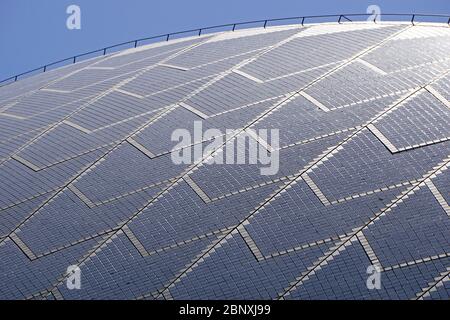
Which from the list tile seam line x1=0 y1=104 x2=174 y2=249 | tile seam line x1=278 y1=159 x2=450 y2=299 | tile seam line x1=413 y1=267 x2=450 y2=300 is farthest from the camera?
tile seam line x1=0 y1=104 x2=174 y2=249

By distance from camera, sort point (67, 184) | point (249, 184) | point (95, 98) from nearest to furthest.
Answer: point (249, 184) → point (67, 184) → point (95, 98)

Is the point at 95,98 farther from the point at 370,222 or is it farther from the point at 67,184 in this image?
the point at 370,222

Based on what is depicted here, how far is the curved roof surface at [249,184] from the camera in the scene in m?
30.3

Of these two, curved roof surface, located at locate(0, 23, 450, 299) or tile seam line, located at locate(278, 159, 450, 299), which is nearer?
tile seam line, located at locate(278, 159, 450, 299)

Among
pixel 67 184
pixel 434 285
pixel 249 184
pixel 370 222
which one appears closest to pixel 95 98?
pixel 67 184

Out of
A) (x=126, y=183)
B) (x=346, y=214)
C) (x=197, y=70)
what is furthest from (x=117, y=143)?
(x=346, y=214)

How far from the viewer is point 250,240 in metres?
31.1

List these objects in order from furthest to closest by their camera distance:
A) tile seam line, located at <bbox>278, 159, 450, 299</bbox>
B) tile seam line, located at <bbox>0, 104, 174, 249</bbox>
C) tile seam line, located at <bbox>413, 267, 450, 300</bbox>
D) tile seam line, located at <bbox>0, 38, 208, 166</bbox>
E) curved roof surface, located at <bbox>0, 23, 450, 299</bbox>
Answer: tile seam line, located at <bbox>0, 38, 208, 166</bbox>, tile seam line, located at <bbox>0, 104, 174, 249</bbox>, curved roof surface, located at <bbox>0, 23, 450, 299</bbox>, tile seam line, located at <bbox>278, 159, 450, 299</bbox>, tile seam line, located at <bbox>413, 267, 450, 300</bbox>

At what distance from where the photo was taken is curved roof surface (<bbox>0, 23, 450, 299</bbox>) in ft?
99.6

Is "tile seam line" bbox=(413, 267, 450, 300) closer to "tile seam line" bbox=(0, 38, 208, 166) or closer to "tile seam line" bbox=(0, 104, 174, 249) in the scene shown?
"tile seam line" bbox=(0, 104, 174, 249)

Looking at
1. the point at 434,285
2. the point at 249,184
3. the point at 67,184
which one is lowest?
the point at 67,184

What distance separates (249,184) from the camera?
3294 centimetres

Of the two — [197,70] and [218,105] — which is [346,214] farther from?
[197,70]

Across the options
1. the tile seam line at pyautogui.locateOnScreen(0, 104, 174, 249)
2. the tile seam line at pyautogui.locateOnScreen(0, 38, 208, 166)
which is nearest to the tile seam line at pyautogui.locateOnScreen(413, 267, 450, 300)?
the tile seam line at pyautogui.locateOnScreen(0, 104, 174, 249)
